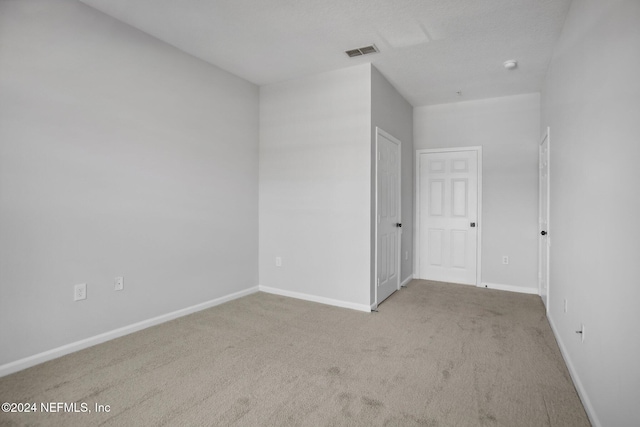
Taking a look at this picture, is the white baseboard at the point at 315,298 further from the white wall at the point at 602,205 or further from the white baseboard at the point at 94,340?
the white wall at the point at 602,205

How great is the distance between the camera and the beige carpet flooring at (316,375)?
1795mm

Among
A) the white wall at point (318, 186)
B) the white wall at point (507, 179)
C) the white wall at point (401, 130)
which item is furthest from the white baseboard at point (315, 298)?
the white wall at point (507, 179)

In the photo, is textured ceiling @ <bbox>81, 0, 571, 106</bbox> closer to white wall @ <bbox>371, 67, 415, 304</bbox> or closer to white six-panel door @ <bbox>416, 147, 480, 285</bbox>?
white wall @ <bbox>371, 67, 415, 304</bbox>

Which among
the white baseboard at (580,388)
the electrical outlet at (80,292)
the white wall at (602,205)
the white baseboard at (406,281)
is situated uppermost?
the white wall at (602,205)

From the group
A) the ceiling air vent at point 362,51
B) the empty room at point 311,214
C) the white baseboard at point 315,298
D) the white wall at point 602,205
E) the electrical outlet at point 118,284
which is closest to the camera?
the white wall at point 602,205

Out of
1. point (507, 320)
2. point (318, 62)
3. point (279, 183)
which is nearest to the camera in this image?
point (507, 320)

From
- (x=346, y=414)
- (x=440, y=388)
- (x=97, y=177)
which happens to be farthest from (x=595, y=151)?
(x=97, y=177)

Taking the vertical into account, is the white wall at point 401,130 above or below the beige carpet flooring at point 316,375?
above

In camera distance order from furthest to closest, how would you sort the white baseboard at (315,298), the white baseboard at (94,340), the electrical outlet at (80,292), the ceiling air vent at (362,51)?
the white baseboard at (315,298) < the ceiling air vent at (362,51) < the electrical outlet at (80,292) < the white baseboard at (94,340)

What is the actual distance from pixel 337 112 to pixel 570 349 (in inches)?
118

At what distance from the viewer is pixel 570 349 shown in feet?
7.62

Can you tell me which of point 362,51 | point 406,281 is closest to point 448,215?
point 406,281

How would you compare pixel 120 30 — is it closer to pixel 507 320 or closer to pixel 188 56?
pixel 188 56

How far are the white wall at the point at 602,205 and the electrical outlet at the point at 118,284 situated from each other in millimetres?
3314
